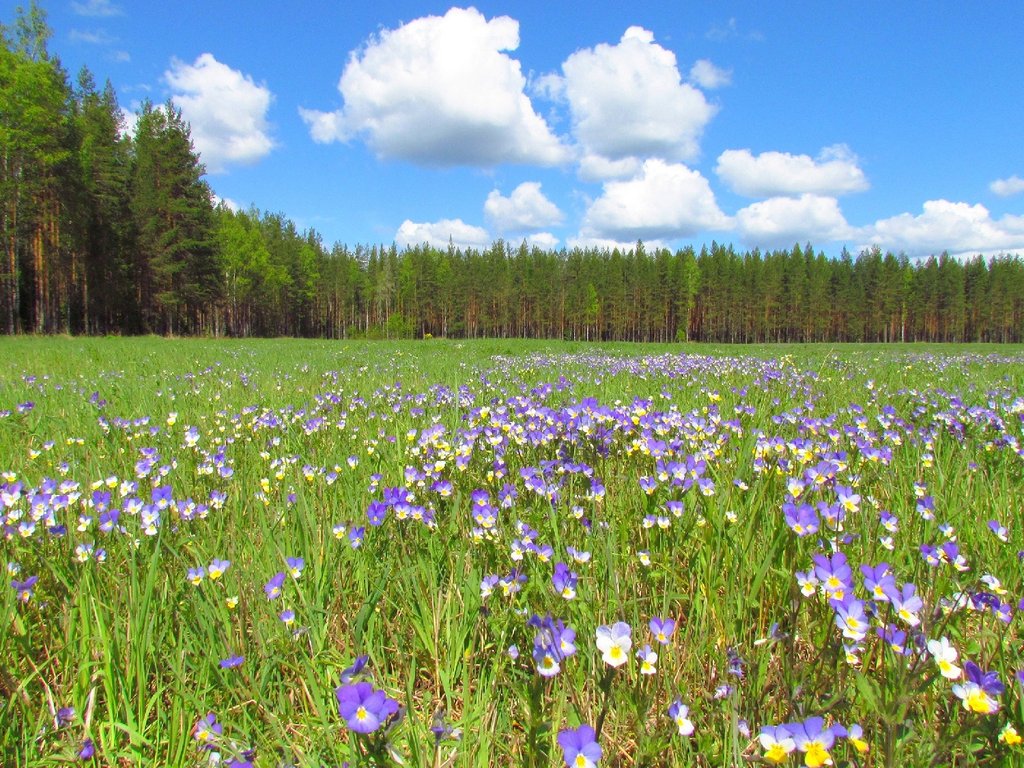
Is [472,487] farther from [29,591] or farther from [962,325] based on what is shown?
[962,325]

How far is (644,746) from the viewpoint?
4.01 ft

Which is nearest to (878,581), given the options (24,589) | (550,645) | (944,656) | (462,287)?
(944,656)

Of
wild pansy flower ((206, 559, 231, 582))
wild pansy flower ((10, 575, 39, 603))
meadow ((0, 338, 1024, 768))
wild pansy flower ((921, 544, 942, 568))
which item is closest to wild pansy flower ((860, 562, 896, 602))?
meadow ((0, 338, 1024, 768))

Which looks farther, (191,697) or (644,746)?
(191,697)

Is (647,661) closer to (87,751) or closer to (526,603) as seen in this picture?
(526,603)

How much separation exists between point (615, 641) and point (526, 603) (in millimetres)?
712

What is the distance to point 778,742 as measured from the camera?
40.2 inches

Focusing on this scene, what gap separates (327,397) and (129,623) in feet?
14.6

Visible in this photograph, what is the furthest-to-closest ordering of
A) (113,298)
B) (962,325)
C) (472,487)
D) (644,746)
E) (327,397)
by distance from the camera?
1. (962,325)
2. (113,298)
3. (327,397)
4. (472,487)
5. (644,746)

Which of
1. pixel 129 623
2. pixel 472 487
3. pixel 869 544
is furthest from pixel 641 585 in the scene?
pixel 129 623

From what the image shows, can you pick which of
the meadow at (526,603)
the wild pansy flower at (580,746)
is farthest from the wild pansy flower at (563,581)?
the wild pansy flower at (580,746)

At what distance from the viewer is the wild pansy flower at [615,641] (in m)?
1.14

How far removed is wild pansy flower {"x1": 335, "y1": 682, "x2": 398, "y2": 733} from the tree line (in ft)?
166

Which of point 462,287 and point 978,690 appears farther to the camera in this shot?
point 462,287
